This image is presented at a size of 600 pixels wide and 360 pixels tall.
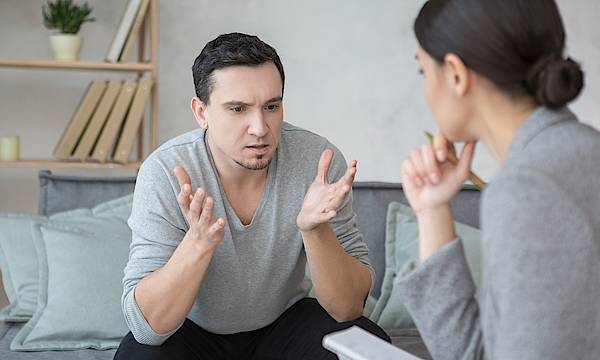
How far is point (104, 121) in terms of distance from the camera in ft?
6.65

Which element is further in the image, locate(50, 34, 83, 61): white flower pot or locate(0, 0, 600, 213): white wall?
locate(0, 0, 600, 213): white wall

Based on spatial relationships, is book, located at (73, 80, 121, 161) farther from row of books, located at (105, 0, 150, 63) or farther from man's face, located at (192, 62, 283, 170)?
man's face, located at (192, 62, 283, 170)

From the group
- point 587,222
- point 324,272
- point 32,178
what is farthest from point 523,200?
point 32,178

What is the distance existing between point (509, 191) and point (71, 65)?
5.86 feet

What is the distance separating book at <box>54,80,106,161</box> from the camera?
1.99m

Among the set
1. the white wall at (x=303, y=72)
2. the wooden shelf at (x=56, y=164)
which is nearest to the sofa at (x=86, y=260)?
the wooden shelf at (x=56, y=164)

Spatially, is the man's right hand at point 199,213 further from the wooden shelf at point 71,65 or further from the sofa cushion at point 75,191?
the wooden shelf at point 71,65

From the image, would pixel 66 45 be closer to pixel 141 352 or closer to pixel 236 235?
pixel 236 235

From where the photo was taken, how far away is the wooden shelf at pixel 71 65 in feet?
6.31

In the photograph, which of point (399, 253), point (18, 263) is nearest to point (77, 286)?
point (18, 263)

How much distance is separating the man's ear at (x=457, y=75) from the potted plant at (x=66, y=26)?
159 cm

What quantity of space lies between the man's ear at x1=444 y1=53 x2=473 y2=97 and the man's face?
587 mm

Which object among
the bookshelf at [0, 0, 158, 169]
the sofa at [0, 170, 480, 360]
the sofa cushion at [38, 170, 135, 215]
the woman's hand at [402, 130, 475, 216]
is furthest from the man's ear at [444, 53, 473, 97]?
the bookshelf at [0, 0, 158, 169]

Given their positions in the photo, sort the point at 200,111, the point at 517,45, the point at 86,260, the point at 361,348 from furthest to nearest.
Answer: the point at 86,260, the point at 200,111, the point at 361,348, the point at 517,45
